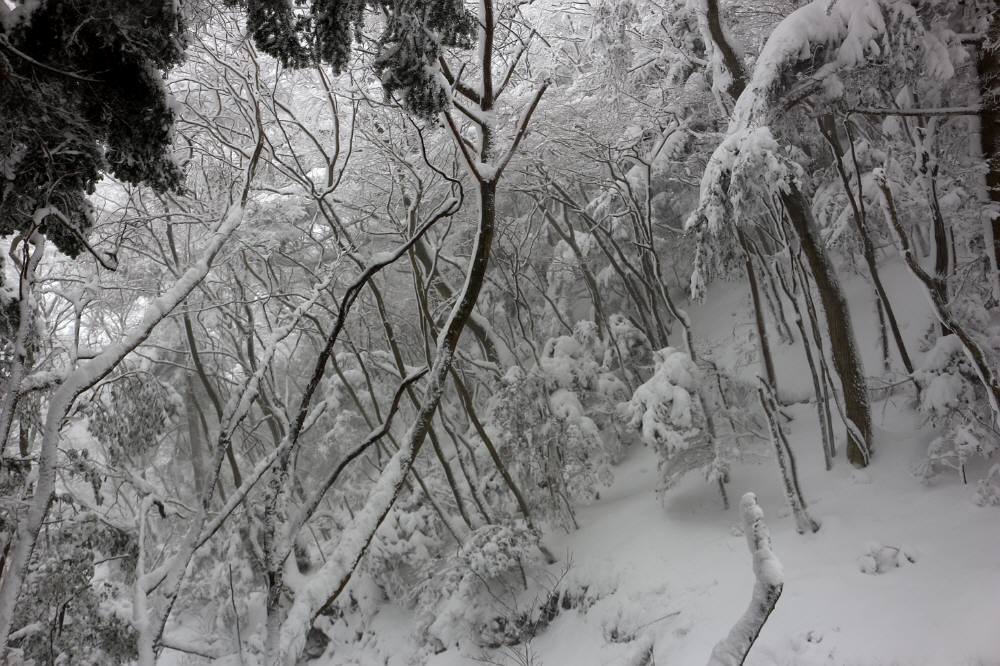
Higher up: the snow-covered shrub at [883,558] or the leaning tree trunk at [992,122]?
the leaning tree trunk at [992,122]

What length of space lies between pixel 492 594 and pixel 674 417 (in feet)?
14.0

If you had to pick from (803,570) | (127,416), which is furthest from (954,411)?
(127,416)

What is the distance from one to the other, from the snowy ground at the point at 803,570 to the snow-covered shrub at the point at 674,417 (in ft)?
2.92

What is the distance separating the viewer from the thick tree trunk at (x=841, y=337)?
8578 mm

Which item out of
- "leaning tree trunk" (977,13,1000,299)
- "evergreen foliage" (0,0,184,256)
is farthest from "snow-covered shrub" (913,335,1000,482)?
"evergreen foliage" (0,0,184,256)

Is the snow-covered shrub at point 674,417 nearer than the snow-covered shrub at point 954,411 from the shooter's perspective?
No

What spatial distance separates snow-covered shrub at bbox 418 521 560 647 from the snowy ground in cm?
33

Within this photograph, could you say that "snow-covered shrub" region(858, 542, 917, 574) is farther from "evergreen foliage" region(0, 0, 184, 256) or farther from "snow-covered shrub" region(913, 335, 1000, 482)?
"evergreen foliage" region(0, 0, 184, 256)

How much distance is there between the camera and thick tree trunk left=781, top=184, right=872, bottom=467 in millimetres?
8578

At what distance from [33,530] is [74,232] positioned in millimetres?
2071

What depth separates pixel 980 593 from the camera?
19.3ft

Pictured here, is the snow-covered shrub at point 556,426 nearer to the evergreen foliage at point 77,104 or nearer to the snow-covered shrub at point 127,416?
the snow-covered shrub at point 127,416

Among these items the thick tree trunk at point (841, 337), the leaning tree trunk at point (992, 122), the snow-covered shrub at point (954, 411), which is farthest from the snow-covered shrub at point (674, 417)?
the leaning tree trunk at point (992, 122)

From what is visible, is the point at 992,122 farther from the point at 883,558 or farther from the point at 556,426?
the point at 556,426
